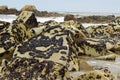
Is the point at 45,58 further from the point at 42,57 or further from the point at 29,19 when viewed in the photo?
the point at 29,19

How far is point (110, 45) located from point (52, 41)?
368 centimetres

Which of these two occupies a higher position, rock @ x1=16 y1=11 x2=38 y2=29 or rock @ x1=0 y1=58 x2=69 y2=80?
rock @ x1=0 y1=58 x2=69 y2=80

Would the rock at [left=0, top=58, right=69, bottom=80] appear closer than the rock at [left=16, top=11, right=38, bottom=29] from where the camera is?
Yes

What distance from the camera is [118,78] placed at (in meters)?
5.34

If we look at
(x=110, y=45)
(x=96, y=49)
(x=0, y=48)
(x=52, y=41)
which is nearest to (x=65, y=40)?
(x=52, y=41)

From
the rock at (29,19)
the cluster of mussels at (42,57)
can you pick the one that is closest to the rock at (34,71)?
the cluster of mussels at (42,57)

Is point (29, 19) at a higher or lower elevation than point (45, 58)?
lower

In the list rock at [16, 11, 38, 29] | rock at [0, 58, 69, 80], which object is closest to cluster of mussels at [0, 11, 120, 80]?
rock at [0, 58, 69, 80]

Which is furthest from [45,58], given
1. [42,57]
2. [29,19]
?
[29,19]

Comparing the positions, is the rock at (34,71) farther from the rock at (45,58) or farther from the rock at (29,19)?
the rock at (29,19)

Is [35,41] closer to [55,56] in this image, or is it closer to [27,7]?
[55,56]

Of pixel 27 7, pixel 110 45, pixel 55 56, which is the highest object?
pixel 55 56

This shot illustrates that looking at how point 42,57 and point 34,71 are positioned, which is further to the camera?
point 42,57

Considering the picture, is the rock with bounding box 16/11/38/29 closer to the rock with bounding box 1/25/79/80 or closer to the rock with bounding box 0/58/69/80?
the rock with bounding box 1/25/79/80
